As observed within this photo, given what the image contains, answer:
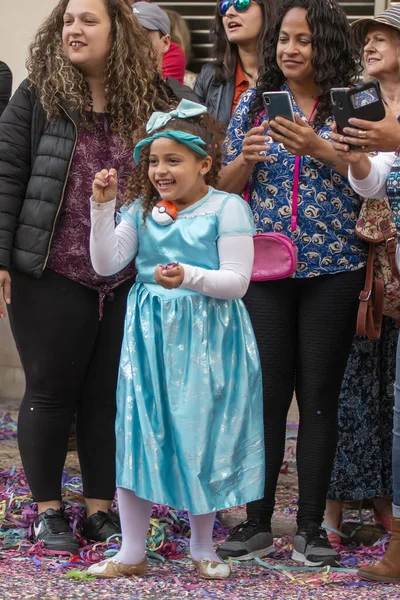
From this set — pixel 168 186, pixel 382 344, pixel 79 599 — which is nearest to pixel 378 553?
pixel 382 344

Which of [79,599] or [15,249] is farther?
[15,249]

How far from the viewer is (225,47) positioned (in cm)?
527

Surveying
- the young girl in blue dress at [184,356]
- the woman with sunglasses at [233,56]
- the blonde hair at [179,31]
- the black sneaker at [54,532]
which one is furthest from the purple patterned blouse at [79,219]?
the blonde hair at [179,31]

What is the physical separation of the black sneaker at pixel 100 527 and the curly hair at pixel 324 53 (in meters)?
1.65

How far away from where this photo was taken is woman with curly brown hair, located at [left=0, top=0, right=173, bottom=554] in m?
4.42

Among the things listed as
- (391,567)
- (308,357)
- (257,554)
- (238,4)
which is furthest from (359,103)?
(257,554)

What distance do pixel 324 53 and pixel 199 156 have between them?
0.66 m

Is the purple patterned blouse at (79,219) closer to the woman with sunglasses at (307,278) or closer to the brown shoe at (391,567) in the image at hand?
the woman with sunglasses at (307,278)

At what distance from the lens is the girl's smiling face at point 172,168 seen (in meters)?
4.04

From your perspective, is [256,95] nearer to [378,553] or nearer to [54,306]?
[54,306]

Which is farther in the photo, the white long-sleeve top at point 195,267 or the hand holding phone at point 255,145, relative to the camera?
the hand holding phone at point 255,145

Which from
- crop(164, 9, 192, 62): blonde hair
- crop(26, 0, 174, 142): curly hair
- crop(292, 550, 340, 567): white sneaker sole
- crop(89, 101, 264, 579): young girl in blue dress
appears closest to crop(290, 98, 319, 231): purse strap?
crop(89, 101, 264, 579): young girl in blue dress

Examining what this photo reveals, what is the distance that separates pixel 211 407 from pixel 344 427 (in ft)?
3.55

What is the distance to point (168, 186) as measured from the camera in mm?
4047
